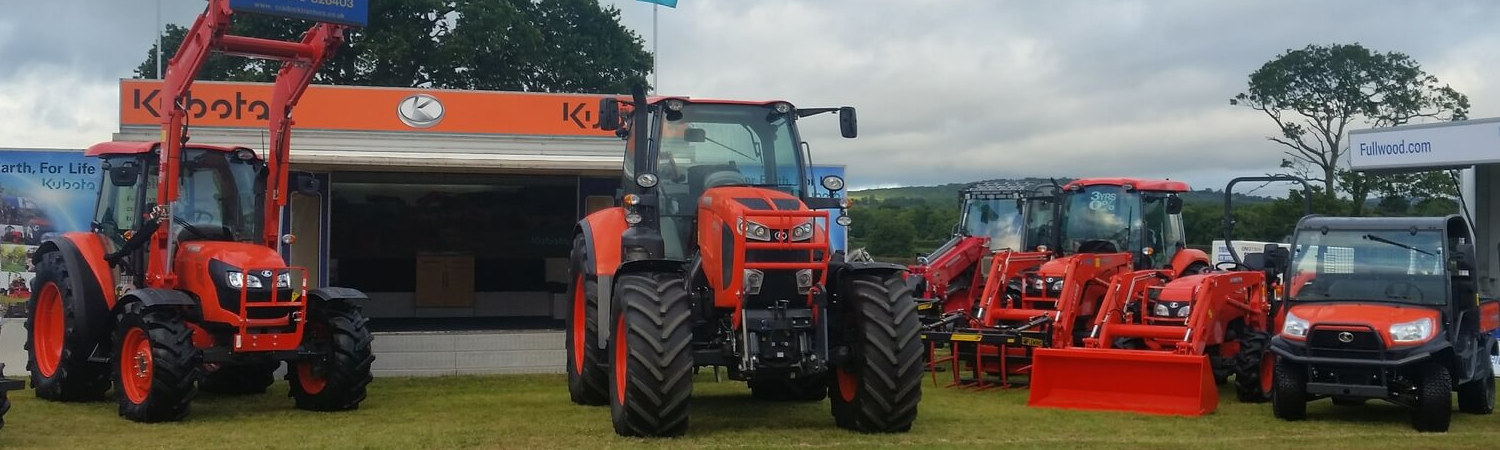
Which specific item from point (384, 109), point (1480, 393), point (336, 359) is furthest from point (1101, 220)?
point (384, 109)

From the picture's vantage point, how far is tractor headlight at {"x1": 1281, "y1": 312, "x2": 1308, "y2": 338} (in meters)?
10.0

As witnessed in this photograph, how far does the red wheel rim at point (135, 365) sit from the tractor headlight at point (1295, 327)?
817 cm

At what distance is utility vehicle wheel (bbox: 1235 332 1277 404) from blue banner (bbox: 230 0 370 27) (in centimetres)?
764

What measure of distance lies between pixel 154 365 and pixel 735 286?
13.3 ft

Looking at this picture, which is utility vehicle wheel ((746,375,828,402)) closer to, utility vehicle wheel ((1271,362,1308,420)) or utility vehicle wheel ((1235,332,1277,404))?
utility vehicle wheel ((1271,362,1308,420))

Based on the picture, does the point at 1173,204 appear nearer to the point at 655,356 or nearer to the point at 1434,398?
the point at 1434,398

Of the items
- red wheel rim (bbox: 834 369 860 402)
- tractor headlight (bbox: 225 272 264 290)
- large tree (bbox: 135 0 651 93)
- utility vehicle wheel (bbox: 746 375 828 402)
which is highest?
large tree (bbox: 135 0 651 93)

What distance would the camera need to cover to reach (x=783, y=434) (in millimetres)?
8875

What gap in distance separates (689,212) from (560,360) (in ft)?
16.4

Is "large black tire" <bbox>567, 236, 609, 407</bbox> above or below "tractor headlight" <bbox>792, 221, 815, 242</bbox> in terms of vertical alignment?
below

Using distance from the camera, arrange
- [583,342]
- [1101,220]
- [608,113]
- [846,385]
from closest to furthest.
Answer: [846,385], [608,113], [583,342], [1101,220]

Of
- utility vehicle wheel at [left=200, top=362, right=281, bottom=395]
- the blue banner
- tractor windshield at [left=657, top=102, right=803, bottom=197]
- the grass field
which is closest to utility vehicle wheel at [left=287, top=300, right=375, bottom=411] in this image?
the grass field

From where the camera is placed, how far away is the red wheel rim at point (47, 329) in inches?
446

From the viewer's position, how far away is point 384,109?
54.0 ft
